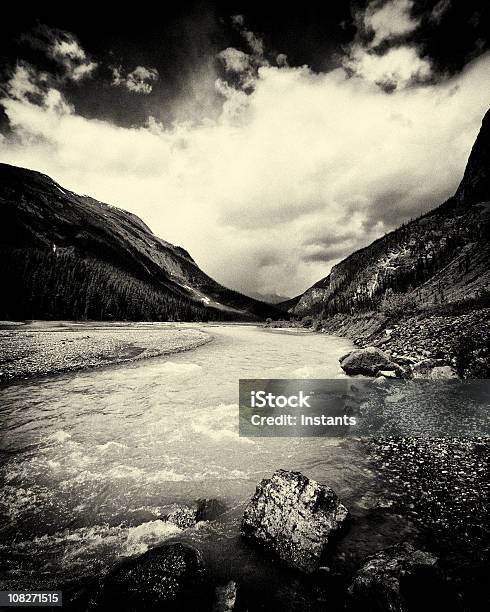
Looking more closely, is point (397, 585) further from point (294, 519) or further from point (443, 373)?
point (443, 373)

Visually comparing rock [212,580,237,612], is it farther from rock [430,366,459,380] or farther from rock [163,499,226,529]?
rock [430,366,459,380]

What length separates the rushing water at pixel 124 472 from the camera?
4.45 m

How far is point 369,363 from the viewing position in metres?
15.3

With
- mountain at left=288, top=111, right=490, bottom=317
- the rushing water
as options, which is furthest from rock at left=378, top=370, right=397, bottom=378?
mountain at left=288, top=111, right=490, bottom=317

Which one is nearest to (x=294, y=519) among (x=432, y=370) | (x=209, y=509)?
(x=209, y=509)

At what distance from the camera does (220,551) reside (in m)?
4.43

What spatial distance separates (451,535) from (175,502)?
4879 mm

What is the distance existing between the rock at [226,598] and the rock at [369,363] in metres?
13.0

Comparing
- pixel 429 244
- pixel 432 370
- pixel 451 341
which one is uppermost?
pixel 429 244

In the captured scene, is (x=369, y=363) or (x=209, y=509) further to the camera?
(x=369, y=363)

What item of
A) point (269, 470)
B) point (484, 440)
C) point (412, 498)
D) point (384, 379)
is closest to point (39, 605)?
point (269, 470)

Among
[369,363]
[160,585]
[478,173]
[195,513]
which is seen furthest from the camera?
[478,173]

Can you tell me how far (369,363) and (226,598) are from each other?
13.8m

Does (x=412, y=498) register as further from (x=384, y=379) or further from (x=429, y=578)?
(x=384, y=379)
